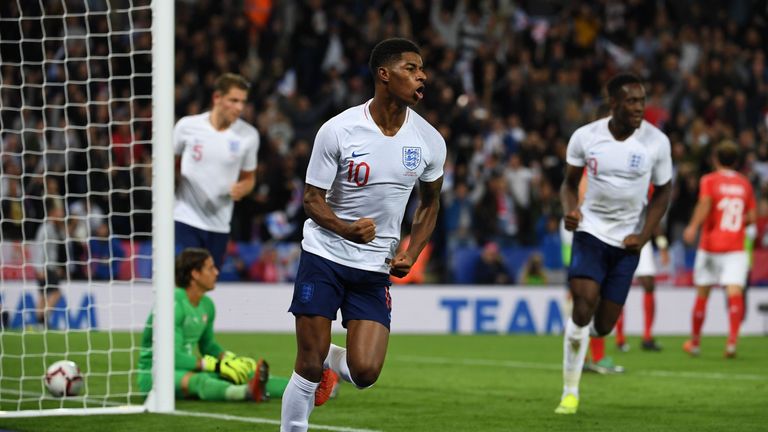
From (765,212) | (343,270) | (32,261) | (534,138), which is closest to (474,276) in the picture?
(534,138)

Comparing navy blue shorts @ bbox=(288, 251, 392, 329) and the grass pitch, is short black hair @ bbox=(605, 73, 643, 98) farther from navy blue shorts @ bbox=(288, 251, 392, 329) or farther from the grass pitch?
navy blue shorts @ bbox=(288, 251, 392, 329)

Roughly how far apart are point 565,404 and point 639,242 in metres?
1.30

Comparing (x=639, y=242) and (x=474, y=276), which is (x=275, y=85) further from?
(x=639, y=242)

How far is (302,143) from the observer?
20.4 metres

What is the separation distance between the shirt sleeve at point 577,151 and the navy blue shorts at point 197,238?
10.6 feet

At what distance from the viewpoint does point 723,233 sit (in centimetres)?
1502

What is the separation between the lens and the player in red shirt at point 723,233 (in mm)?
14695

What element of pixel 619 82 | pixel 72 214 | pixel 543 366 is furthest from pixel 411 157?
pixel 72 214

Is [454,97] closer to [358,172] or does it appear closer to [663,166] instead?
[663,166]

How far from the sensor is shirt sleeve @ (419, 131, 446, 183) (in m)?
6.62

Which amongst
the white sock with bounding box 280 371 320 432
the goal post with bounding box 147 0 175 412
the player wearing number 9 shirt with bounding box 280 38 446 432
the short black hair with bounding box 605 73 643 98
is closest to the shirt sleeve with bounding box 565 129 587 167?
the short black hair with bounding box 605 73 643 98

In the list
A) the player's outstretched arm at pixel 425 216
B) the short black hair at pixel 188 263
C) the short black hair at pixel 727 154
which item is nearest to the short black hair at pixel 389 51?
the player's outstretched arm at pixel 425 216

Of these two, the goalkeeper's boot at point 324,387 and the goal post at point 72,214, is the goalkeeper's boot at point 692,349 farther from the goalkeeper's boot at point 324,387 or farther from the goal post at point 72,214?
the goalkeeper's boot at point 324,387

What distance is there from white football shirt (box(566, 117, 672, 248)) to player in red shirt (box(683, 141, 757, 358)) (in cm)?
554
